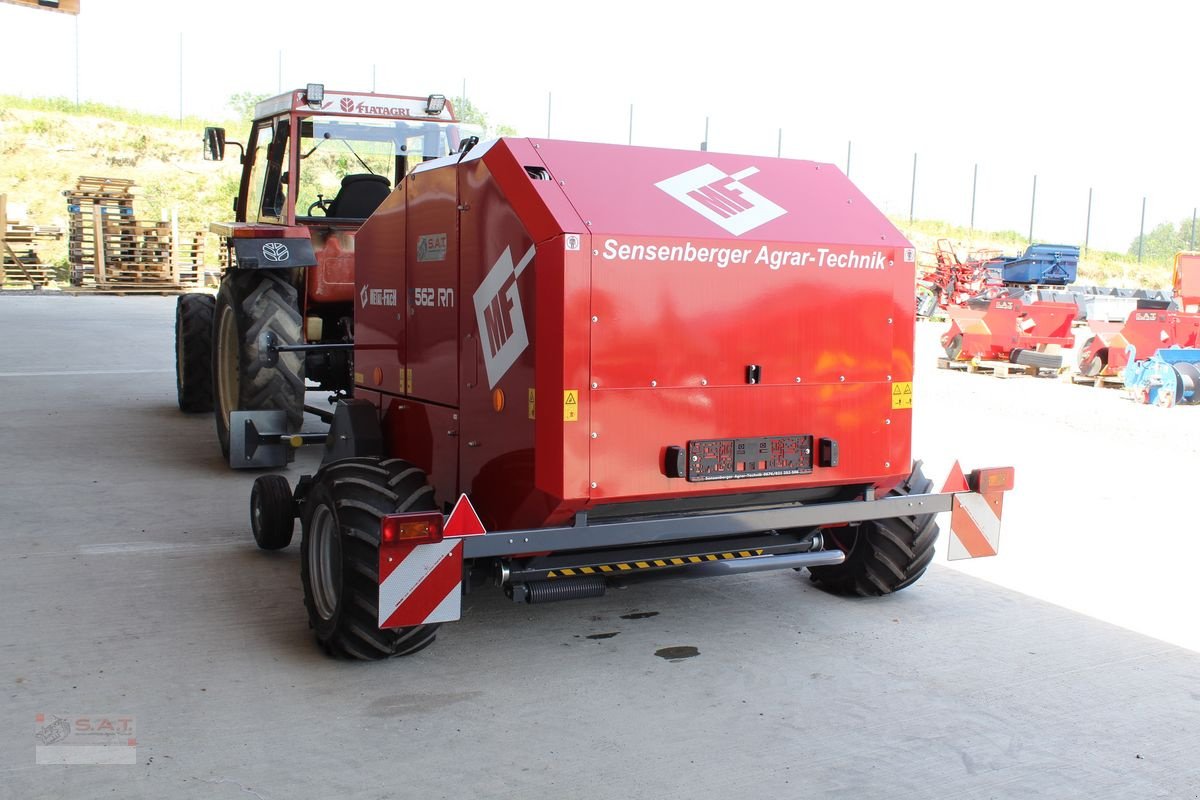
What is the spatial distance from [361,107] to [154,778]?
5.72m

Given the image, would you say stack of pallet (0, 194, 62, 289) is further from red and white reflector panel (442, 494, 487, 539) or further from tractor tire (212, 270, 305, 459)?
red and white reflector panel (442, 494, 487, 539)

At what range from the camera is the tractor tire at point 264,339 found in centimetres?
744

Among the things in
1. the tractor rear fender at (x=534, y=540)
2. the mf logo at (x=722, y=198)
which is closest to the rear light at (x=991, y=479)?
the tractor rear fender at (x=534, y=540)

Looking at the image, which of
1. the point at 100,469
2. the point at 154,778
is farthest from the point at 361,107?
the point at 154,778

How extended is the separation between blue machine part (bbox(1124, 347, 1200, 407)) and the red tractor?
887 centimetres

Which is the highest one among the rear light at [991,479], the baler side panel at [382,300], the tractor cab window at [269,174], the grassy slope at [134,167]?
the grassy slope at [134,167]

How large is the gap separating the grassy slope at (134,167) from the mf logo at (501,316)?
30.5 metres

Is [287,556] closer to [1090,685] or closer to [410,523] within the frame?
[410,523]

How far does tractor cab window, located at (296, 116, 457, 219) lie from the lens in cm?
800

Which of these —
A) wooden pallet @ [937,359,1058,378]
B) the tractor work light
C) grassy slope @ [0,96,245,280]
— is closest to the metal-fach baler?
the tractor work light

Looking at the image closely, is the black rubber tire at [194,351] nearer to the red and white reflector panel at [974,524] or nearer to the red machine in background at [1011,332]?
the red and white reflector panel at [974,524]

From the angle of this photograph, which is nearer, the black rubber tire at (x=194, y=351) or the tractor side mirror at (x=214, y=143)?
the tractor side mirror at (x=214, y=143)

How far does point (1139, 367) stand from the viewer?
1334 centimetres

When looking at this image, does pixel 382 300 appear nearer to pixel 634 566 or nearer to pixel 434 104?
pixel 634 566
